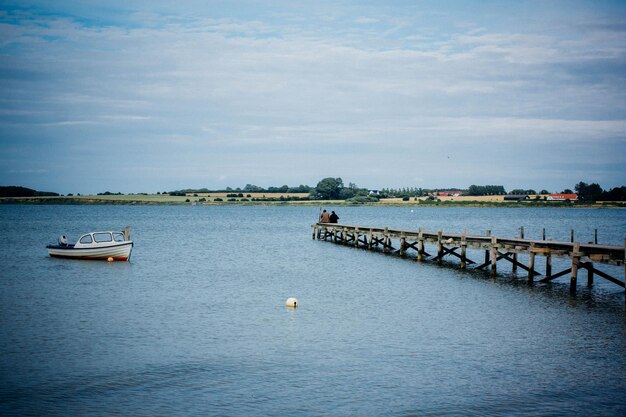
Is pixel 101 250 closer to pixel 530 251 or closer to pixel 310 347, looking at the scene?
pixel 530 251

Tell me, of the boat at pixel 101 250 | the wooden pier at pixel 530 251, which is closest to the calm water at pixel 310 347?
the wooden pier at pixel 530 251

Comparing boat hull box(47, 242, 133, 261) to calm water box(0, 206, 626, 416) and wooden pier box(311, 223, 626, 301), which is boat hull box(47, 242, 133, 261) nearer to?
calm water box(0, 206, 626, 416)

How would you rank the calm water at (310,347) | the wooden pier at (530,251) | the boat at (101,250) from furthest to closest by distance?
the boat at (101,250)
the wooden pier at (530,251)
the calm water at (310,347)

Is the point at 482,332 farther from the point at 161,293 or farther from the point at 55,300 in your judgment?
the point at 55,300

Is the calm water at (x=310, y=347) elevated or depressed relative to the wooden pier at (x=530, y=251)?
depressed

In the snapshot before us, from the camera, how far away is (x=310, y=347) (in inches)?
807

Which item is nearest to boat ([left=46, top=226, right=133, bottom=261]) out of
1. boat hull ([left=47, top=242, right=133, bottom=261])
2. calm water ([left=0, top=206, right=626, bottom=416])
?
boat hull ([left=47, top=242, right=133, bottom=261])

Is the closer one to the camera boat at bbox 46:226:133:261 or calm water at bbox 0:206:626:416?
calm water at bbox 0:206:626:416

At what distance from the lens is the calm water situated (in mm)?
15602

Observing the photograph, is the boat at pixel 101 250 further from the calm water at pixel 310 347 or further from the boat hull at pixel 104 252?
the calm water at pixel 310 347

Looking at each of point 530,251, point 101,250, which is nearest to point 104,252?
point 101,250

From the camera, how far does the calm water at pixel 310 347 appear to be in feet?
51.2

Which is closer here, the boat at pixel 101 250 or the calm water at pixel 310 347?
the calm water at pixel 310 347

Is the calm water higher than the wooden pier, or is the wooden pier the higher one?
the wooden pier
